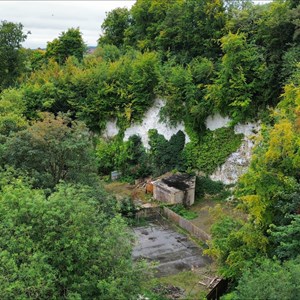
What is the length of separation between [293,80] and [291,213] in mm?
8561

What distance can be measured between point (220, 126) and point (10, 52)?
62.6ft

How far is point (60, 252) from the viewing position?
9.20 meters

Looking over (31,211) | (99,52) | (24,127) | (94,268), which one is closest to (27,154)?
(24,127)

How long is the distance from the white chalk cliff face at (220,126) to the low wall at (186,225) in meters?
4.21

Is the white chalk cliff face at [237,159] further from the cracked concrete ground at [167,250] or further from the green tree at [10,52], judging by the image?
the green tree at [10,52]

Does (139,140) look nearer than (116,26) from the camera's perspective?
Yes

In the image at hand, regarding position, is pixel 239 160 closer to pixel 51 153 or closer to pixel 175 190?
pixel 175 190

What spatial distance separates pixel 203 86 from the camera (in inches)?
901

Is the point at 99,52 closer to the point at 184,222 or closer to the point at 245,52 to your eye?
the point at 245,52

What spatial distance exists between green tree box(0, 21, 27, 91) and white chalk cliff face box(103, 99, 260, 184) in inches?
523

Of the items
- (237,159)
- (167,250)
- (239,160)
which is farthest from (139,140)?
(167,250)

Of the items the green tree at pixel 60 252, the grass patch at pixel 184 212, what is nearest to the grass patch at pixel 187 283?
the green tree at pixel 60 252

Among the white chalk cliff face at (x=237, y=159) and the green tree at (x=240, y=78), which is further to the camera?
the white chalk cliff face at (x=237, y=159)

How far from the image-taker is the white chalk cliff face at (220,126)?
70.5 ft
